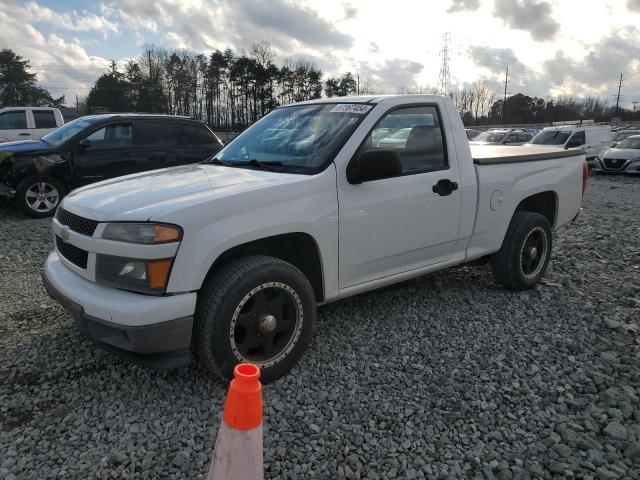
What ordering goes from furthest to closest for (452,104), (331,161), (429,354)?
(452,104)
(429,354)
(331,161)

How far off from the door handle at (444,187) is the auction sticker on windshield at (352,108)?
0.80m

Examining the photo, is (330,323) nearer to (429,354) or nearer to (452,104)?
(429,354)

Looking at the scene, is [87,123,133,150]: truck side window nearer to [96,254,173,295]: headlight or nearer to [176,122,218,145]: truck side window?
[176,122,218,145]: truck side window

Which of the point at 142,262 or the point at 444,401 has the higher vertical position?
the point at 142,262

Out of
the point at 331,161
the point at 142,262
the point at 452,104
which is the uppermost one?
the point at 452,104

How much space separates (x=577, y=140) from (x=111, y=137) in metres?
17.5

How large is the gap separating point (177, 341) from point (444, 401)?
162 cm

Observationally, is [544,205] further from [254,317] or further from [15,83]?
[15,83]

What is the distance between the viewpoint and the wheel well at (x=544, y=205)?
201 inches

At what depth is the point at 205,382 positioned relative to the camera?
10.4ft

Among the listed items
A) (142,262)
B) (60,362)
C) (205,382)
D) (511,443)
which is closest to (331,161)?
(142,262)

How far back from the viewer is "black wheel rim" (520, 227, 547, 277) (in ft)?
15.9

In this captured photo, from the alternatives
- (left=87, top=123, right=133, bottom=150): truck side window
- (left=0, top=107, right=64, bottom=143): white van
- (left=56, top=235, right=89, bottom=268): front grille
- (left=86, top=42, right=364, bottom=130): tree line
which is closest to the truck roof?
(left=56, top=235, right=89, bottom=268): front grille

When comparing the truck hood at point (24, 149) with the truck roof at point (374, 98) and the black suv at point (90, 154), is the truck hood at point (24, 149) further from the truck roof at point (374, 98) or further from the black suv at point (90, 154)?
the truck roof at point (374, 98)
